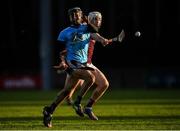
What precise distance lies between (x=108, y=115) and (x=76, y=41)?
2.96m

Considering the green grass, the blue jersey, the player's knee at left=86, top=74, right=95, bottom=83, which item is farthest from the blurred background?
the blue jersey

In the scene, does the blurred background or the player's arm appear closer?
the player's arm

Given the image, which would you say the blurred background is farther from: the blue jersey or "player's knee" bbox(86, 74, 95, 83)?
the blue jersey

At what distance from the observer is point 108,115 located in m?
20.1

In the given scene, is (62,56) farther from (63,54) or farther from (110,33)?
(110,33)

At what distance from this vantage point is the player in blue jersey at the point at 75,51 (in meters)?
17.0

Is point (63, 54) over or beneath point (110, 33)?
over

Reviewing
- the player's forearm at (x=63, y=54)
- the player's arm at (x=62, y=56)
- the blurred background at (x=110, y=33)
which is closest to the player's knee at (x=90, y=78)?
the player's arm at (x=62, y=56)

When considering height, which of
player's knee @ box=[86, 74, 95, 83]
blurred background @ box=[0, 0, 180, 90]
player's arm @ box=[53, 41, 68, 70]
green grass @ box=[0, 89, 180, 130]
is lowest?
blurred background @ box=[0, 0, 180, 90]

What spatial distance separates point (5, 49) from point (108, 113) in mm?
Answer: 22079

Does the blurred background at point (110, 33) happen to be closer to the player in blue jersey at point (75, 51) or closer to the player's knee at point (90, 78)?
the player's knee at point (90, 78)

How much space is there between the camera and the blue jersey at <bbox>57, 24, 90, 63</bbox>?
17.4 metres

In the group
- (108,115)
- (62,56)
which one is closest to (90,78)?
(62,56)

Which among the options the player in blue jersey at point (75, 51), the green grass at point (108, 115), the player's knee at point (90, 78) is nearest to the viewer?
the green grass at point (108, 115)
